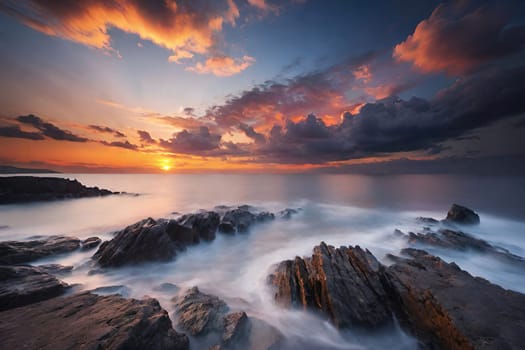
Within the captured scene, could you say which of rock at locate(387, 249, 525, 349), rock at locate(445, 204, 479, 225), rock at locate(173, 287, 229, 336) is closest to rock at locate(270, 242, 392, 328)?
rock at locate(387, 249, 525, 349)

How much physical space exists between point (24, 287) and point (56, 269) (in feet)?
12.6

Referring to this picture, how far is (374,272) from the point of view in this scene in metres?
9.77

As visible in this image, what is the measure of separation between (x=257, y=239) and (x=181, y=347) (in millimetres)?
13625

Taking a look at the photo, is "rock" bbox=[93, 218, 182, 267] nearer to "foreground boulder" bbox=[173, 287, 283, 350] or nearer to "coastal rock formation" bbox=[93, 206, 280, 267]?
"coastal rock formation" bbox=[93, 206, 280, 267]

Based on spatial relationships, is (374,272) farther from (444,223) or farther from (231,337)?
(444,223)

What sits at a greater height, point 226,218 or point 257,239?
point 226,218

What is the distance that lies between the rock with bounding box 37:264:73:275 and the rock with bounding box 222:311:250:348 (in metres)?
10.9

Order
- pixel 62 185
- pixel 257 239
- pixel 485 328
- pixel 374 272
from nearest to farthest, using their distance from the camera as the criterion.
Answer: pixel 485 328 < pixel 374 272 < pixel 257 239 < pixel 62 185

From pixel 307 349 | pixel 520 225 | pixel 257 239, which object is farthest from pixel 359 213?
pixel 307 349

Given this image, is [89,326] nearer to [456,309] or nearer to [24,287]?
[24,287]

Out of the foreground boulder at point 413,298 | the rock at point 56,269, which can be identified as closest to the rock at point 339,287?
the foreground boulder at point 413,298

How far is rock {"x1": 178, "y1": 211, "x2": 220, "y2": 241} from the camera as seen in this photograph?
58.7 feet

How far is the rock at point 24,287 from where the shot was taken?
7566mm

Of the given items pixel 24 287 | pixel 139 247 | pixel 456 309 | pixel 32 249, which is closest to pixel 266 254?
pixel 139 247
